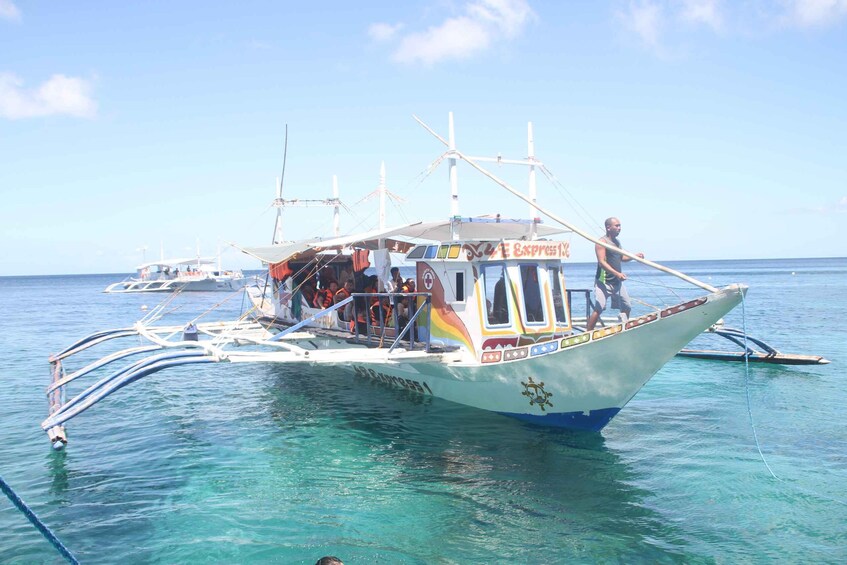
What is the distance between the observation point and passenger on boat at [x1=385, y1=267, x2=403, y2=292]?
52.1 ft

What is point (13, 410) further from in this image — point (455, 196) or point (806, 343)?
point (806, 343)

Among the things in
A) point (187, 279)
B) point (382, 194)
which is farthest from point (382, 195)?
point (187, 279)

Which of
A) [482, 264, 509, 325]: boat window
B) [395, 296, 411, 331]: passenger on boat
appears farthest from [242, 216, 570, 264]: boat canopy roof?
[395, 296, 411, 331]: passenger on boat

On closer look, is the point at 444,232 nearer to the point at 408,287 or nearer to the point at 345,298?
the point at 408,287

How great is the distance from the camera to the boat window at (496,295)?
42.8ft

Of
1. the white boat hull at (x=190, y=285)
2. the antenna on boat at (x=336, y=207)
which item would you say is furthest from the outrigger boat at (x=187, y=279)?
the antenna on boat at (x=336, y=207)

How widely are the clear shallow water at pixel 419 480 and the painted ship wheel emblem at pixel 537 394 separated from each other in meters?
0.82

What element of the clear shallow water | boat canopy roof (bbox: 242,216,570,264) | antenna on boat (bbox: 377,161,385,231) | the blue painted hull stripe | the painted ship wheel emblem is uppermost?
antenna on boat (bbox: 377,161,385,231)

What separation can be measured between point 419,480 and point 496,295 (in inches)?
170

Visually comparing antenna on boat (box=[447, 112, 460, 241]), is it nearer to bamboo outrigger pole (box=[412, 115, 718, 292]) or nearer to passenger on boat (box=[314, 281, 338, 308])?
bamboo outrigger pole (box=[412, 115, 718, 292])

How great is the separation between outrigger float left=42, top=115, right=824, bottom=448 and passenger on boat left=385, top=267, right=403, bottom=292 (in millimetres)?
270

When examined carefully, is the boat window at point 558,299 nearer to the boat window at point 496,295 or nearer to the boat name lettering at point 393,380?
the boat window at point 496,295

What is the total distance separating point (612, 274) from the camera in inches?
452

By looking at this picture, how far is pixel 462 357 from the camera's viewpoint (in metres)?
12.9
